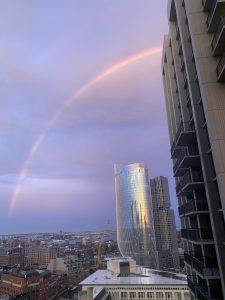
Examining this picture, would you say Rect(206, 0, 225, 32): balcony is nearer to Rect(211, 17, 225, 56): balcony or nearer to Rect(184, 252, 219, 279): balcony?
Rect(211, 17, 225, 56): balcony

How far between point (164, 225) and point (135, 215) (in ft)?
43.9

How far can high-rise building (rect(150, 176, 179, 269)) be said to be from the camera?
347 ft

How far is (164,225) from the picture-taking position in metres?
112

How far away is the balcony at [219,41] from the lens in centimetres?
1238

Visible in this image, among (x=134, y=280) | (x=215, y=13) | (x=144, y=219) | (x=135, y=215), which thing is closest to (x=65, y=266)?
(x=135, y=215)

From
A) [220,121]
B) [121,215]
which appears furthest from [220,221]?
[121,215]

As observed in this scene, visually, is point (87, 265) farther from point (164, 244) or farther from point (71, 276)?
point (164, 244)

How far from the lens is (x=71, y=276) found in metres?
92.0

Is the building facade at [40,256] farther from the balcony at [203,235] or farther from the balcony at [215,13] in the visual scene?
the balcony at [215,13]

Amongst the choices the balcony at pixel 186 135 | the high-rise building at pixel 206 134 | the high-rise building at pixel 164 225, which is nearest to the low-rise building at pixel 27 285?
the high-rise building at pixel 164 225

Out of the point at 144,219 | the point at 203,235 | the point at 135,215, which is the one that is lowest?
the point at 203,235

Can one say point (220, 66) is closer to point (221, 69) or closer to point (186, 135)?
point (221, 69)

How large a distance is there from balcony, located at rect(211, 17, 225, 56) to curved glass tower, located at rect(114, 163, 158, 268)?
103501 mm

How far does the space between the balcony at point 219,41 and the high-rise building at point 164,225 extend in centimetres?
10058
